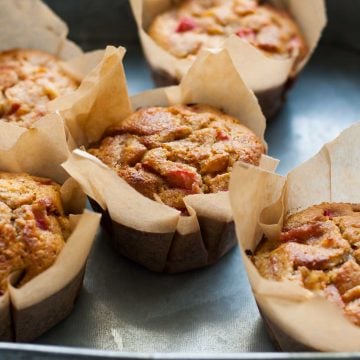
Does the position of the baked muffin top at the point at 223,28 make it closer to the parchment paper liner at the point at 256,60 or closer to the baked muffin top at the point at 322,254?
the parchment paper liner at the point at 256,60

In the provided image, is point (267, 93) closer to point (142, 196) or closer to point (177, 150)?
point (177, 150)

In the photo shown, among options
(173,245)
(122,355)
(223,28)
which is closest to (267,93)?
(223,28)

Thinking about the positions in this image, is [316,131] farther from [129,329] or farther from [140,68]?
[129,329]

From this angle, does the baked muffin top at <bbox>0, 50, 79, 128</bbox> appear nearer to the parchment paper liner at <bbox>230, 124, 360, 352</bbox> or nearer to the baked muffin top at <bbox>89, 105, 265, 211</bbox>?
the baked muffin top at <bbox>89, 105, 265, 211</bbox>

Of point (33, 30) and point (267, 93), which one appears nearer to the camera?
point (267, 93)

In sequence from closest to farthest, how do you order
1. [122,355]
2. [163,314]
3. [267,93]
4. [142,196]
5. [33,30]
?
[122,355]
[142,196]
[163,314]
[267,93]
[33,30]

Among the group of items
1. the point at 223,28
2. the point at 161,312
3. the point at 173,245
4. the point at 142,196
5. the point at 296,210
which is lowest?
the point at 161,312
